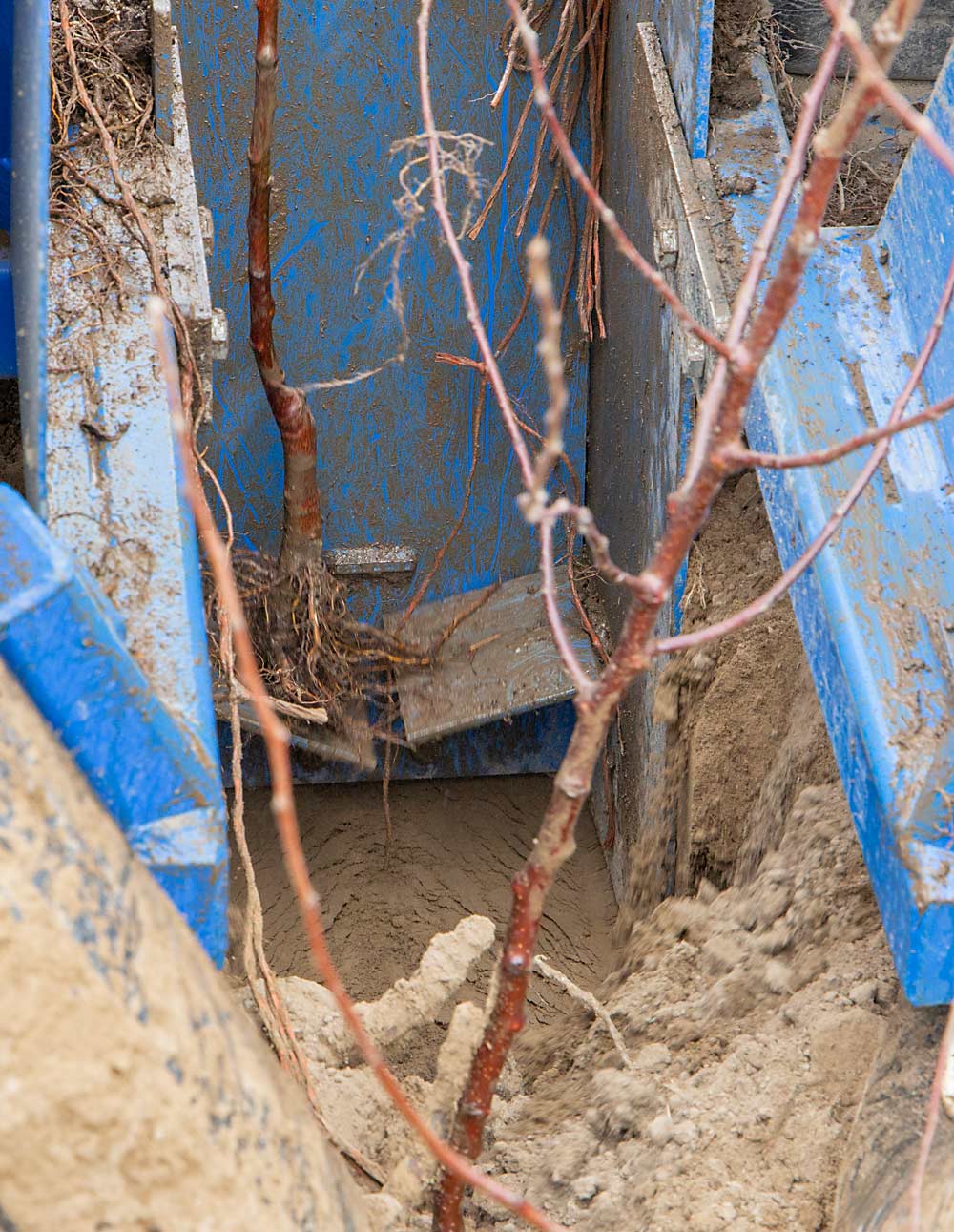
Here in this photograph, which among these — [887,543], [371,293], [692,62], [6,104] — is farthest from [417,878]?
[6,104]

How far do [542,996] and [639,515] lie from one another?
4.49 feet

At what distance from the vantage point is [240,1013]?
1.24 meters

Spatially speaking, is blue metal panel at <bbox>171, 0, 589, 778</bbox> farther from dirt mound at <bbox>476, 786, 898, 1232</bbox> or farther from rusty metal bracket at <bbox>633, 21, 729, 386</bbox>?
dirt mound at <bbox>476, 786, 898, 1232</bbox>

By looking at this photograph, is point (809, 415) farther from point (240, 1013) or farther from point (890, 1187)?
point (240, 1013)

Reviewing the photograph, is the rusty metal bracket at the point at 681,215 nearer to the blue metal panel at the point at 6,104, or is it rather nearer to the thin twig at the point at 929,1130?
the blue metal panel at the point at 6,104

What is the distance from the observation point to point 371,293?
3686mm

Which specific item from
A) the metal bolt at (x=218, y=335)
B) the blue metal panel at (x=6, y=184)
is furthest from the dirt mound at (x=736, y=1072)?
the blue metal panel at (x=6, y=184)

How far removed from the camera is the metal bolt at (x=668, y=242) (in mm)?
2621

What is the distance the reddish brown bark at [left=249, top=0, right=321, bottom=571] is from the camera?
2824 millimetres

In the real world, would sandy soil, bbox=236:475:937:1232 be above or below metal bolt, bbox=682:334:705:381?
below

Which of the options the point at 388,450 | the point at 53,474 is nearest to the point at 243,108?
the point at 388,450

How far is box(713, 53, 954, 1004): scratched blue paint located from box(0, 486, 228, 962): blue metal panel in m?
0.88

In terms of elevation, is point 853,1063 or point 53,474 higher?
point 53,474

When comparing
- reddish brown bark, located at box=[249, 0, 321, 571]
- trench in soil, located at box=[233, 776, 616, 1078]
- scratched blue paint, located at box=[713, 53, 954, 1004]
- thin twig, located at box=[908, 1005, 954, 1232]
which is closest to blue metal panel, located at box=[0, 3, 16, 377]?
reddish brown bark, located at box=[249, 0, 321, 571]
